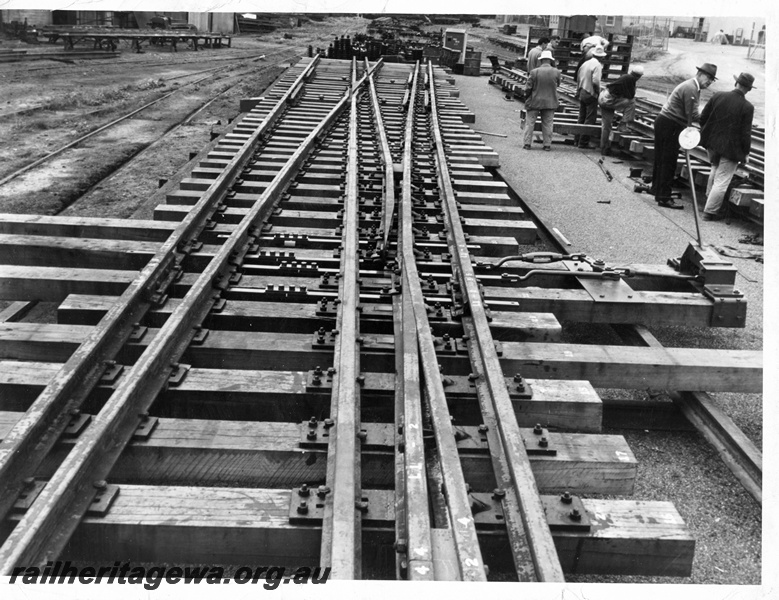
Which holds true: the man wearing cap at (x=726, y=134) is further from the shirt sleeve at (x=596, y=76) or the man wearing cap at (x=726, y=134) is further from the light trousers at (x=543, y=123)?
the shirt sleeve at (x=596, y=76)

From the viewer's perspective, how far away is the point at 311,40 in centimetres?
3250

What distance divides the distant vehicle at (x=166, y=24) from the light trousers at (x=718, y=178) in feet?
84.6

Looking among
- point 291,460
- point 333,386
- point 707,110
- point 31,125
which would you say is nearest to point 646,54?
point 707,110

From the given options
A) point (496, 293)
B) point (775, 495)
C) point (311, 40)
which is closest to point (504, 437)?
point (775, 495)

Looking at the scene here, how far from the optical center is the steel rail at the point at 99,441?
2.07 m

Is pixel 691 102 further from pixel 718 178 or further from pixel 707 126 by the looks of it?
pixel 718 178

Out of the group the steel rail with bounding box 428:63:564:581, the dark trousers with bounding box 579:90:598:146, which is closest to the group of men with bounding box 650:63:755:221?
the dark trousers with bounding box 579:90:598:146

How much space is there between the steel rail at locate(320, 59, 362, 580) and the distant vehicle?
2866cm

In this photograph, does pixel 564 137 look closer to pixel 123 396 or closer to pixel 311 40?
pixel 123 396

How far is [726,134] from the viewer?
7.62m

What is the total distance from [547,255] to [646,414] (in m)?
1.22

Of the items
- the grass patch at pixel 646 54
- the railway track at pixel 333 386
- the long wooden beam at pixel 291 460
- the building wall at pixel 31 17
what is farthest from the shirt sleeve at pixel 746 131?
the building wall at pixel 31 17

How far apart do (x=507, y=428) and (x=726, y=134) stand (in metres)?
6.28

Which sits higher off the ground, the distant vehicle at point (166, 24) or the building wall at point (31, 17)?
the distant vehicle at point (166, 24)
